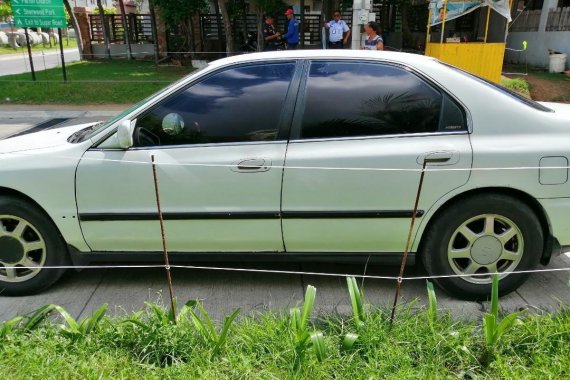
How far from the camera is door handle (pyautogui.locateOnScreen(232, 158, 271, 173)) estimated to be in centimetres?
301

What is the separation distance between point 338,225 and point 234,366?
1.09 metres

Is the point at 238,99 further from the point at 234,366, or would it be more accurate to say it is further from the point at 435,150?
the point at 234,366

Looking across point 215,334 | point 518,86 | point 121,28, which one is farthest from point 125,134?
point 121,28

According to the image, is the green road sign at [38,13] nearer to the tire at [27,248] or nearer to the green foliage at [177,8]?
the green foliage at [177,8]

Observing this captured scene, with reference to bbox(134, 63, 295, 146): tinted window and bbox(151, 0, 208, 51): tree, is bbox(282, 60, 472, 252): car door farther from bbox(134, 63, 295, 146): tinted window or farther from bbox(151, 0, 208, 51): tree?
bbox(151, 0, 208, 51): tree

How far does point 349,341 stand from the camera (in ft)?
8.32

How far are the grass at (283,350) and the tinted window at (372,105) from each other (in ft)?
3.54

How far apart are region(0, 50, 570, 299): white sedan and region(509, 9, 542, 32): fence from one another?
16.8 m

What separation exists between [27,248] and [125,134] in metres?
1.08

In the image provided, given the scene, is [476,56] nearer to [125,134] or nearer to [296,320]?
[125,134]

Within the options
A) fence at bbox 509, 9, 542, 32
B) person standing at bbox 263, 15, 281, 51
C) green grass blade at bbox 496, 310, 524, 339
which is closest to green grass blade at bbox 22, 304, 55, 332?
green grass blade at bbox 496, 310, 524, 339

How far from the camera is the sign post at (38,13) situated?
1226cm

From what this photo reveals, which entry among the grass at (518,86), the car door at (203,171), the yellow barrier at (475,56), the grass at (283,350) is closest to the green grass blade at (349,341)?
the grass at (283,350)

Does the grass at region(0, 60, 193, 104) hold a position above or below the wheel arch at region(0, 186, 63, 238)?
below
